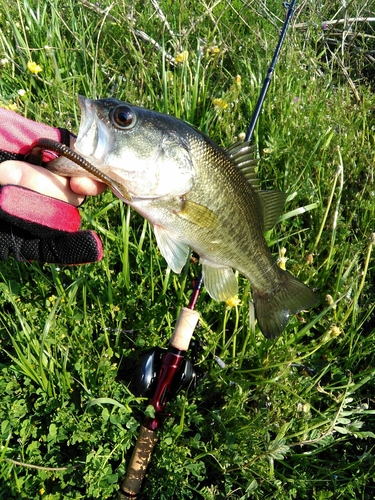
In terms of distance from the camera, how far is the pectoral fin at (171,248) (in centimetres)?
176

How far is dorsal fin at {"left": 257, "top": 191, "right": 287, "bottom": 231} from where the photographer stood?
198 cm

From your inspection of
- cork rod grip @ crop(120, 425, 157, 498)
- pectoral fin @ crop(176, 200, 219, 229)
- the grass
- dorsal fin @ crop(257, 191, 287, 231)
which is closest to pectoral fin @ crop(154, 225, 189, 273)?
pectoral fin @ crop(176, 200, 219, 229)

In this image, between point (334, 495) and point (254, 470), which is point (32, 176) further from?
point (334, 495)

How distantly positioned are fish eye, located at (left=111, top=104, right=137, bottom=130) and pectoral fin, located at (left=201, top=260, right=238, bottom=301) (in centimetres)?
67

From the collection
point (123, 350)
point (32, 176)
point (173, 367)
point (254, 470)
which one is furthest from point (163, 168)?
point (254, 470)

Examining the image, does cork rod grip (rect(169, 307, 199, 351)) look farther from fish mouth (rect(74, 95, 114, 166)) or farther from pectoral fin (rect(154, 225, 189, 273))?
fish mouth (rect(74, 95, 114, 166))

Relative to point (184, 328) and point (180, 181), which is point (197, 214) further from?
point (184, 328)

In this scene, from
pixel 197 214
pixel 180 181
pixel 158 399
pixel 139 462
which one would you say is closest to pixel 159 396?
pixel 158 399

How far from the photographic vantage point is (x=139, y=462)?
6.86ft

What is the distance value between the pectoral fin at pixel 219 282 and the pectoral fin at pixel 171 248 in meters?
0.21

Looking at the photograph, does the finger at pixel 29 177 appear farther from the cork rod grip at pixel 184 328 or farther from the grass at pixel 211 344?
the cork rod grip at pixel 184 328

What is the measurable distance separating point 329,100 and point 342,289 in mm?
1603

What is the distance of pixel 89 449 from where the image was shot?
7.00ft

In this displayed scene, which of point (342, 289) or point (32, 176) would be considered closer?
point (32, 176)
